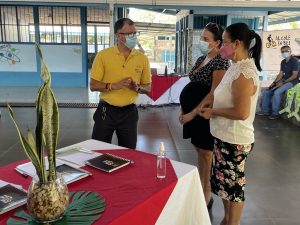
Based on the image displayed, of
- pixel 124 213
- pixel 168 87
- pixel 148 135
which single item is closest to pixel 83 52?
pixel 168 87

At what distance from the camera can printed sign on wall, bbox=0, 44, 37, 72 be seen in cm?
930

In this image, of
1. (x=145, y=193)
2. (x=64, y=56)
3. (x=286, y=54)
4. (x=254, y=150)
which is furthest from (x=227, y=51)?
(x=64, y=56)

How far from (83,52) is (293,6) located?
5.84 meters

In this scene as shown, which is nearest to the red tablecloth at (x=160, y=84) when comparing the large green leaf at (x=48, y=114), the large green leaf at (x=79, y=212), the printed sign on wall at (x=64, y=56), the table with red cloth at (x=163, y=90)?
the table with red cloth at (x=163, y=90)

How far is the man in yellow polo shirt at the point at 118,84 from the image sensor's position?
236 centimetres

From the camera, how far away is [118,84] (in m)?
2.29

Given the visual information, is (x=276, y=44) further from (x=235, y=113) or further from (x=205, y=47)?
(x=235, y=113)

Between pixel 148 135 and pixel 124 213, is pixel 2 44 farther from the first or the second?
pixel 124 213

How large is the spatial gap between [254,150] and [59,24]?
716 centimetres

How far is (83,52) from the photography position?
938cm

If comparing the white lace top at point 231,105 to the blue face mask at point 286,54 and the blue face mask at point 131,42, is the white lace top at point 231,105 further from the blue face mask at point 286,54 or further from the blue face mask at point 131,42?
the blue face mask at point 286,54

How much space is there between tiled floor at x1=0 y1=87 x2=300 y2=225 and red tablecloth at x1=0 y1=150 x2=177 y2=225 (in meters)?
0.38

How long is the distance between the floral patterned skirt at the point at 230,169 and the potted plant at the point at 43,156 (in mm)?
1153

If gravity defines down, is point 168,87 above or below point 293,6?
below
